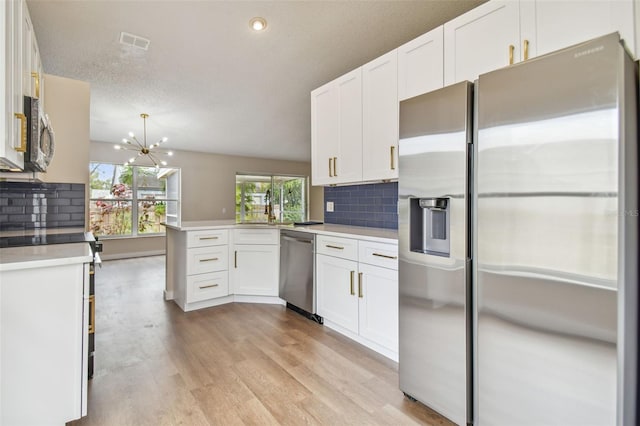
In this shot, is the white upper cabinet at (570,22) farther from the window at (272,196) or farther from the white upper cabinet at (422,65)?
the window at (272,196)

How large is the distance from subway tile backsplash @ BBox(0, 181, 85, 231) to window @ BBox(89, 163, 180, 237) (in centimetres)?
430

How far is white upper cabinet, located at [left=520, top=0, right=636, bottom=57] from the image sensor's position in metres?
1.42

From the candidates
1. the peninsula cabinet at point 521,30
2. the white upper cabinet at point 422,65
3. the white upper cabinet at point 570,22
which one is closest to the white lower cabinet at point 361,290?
the white upper cabinet at point 422,65

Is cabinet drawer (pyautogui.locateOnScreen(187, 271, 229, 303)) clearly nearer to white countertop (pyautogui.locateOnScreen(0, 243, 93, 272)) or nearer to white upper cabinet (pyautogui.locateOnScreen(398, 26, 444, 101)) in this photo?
white countertop (pyautogui.locateOnScreen(0, 243, 93, 272))

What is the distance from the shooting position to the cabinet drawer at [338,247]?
2.49m

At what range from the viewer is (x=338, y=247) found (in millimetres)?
2633

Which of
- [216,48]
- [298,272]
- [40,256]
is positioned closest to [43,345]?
[40,256]

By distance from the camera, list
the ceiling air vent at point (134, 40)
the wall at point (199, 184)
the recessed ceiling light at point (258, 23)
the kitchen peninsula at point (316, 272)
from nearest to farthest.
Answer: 1. the kitchen peninsula at point (316, 272)
2. the recessed ceiling light at point (258, 23)
3. the ceiling air vent at point (134, 40)
4. the wall at point (199, 184)

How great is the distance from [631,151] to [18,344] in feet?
8.45

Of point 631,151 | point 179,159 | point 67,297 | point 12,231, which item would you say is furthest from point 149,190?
point 631,151

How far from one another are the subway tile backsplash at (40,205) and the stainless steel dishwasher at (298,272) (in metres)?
1.88

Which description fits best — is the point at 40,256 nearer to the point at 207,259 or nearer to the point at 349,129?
the point at 207,259

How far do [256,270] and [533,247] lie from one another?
276 centimetres

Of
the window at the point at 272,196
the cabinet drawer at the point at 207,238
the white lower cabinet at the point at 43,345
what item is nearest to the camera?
the white lower cabinet at the point at 43,345
